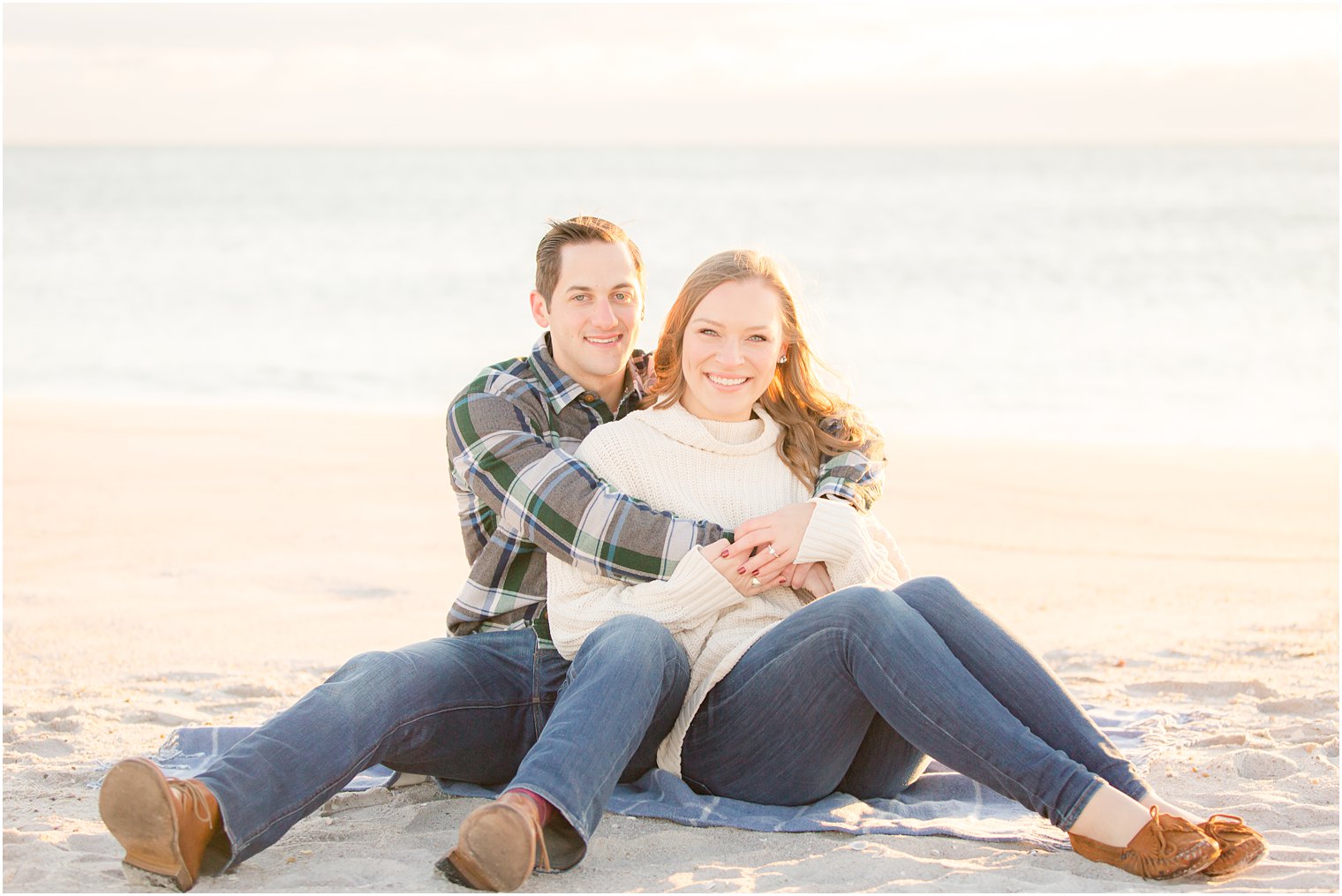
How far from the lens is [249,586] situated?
18.9 ft

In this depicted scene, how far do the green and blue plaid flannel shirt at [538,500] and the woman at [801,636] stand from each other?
9 cm

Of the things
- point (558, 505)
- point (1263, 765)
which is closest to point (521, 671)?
point (558, 505)

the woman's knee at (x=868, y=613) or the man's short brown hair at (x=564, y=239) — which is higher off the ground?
the man's short brown hair at (x=564, y=239)

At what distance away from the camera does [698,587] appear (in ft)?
10.3

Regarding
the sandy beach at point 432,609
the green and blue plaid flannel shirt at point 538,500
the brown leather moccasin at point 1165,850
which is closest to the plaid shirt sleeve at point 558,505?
the green and blue plaid flannel shirt at point 538,500

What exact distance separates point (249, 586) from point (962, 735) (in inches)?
149

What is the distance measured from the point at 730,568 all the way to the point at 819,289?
18424 millimetres

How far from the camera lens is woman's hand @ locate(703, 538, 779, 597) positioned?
3.13 metres

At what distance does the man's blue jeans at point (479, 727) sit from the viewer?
2.69 metres

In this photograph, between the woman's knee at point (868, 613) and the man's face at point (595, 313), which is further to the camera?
the man's face at point (595, 313)

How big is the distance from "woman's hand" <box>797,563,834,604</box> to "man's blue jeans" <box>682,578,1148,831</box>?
9.2 inches

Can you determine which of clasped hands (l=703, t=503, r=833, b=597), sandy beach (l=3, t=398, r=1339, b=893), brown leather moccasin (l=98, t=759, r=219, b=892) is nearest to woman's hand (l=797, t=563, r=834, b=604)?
clasped hands (l=703, t=503, r=833, b=597)

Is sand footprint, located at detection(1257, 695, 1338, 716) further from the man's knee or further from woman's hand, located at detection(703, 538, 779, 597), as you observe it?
the man's knee

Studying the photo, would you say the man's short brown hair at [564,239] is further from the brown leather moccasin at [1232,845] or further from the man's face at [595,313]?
the brown leather moccasin at [1232,845]
